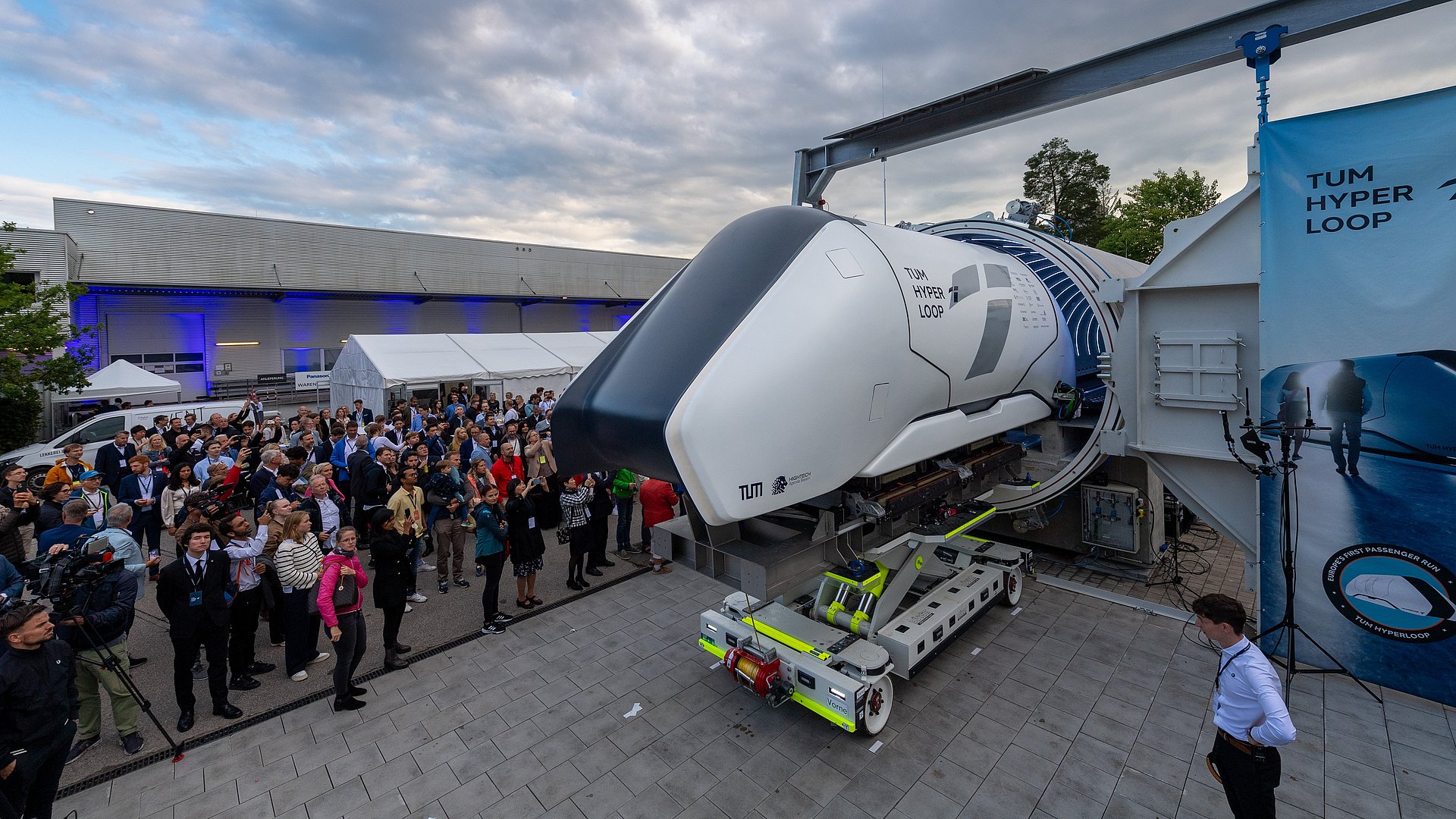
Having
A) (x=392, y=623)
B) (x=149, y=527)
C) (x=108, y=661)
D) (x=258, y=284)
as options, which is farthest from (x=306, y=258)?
(x=108, y=661)

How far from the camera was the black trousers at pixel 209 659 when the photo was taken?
472 centimetres

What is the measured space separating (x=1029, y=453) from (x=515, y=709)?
6.31 metres

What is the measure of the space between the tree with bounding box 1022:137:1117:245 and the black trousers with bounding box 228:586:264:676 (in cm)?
3676

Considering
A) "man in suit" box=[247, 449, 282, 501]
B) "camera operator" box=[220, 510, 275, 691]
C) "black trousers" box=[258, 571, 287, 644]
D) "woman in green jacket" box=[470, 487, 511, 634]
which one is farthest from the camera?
"man in suit" box=[247, 449, 282, 501]

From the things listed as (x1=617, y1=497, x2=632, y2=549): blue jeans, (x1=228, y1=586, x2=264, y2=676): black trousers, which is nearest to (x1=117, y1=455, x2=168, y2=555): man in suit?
(x1=228, y1=586, x2=264, y2=676): black trousers

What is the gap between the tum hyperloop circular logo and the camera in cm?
469

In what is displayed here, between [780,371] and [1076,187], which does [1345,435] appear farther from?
[1076,187]

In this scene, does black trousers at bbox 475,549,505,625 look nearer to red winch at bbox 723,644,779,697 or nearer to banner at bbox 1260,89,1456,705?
red winch at bbox 723,644,779,697

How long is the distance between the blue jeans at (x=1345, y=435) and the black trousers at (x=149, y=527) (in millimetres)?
13081

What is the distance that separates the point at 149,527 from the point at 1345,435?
13401 mm

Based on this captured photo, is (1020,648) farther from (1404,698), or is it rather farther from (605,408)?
(605,408)

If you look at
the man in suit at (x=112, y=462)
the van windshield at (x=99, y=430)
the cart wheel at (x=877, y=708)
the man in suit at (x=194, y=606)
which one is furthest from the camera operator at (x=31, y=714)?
the van windshield at (x=99, y=430)

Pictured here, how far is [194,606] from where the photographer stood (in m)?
4.67

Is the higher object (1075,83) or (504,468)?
(1075,83)
